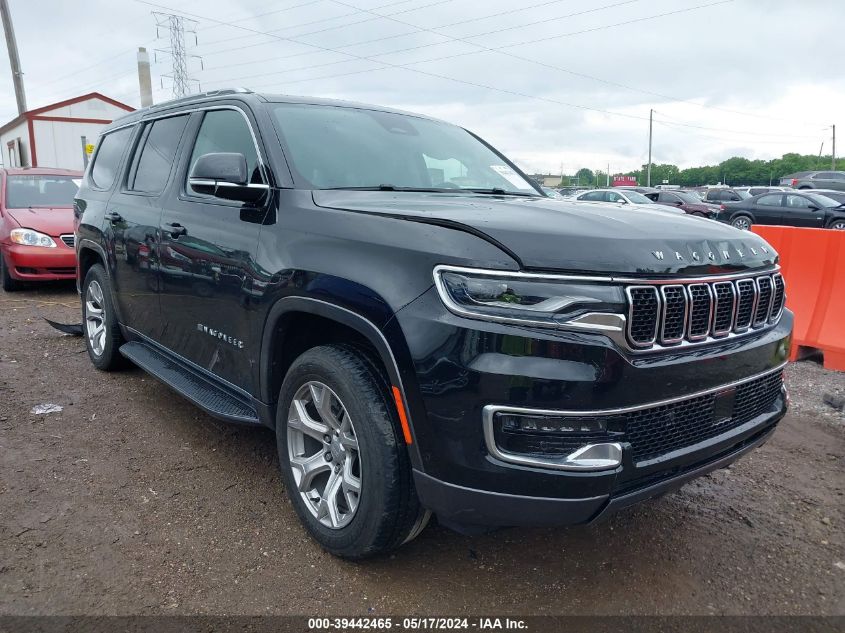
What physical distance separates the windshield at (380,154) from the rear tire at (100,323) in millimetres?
2372

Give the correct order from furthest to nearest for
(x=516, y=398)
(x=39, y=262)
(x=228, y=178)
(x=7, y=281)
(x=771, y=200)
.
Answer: (x=771, y=200) < (x=7, y=281) < (x=39, y=262) < (x=228, y=178) < (x=516, y=398)

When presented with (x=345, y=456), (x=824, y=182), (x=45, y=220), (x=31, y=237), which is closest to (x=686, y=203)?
(x=824, y=182)

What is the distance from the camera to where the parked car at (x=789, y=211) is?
63.9 feet

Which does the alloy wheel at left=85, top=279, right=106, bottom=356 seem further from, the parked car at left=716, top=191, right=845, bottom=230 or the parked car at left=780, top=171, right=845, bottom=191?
the parked car at left=780, top=171, right=845, bottom=191

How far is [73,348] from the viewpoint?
6.11 m

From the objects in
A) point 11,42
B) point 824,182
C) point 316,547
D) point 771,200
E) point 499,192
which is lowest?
point 316,547

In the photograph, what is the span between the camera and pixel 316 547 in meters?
2.88

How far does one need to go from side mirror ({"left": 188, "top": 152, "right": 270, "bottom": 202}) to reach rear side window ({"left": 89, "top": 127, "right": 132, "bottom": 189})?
2.25 meters

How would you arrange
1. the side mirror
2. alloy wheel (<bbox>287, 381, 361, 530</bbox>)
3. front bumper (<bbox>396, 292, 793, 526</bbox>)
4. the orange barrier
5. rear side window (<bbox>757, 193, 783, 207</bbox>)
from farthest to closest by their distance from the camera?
1. rear side window (<bbox>757, 193, 783, 207</bbox>)
2. the orange barrier
3. the side mirror
4. alloy wheel (<bbox>287, 381, 361, 530</bbox>)
5. front bumper (<bbox>396, 292, 793, 526</bbox>)

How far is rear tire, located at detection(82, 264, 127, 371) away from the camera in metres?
4.93

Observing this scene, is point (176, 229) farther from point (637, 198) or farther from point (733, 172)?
point (733, 172)

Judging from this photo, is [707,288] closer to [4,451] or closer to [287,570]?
[287,570]

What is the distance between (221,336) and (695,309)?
2.23 meters

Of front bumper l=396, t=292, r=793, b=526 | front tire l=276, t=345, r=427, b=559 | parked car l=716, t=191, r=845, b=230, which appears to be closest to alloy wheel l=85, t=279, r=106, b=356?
front tire l=276, t=345, r=427, b=559
